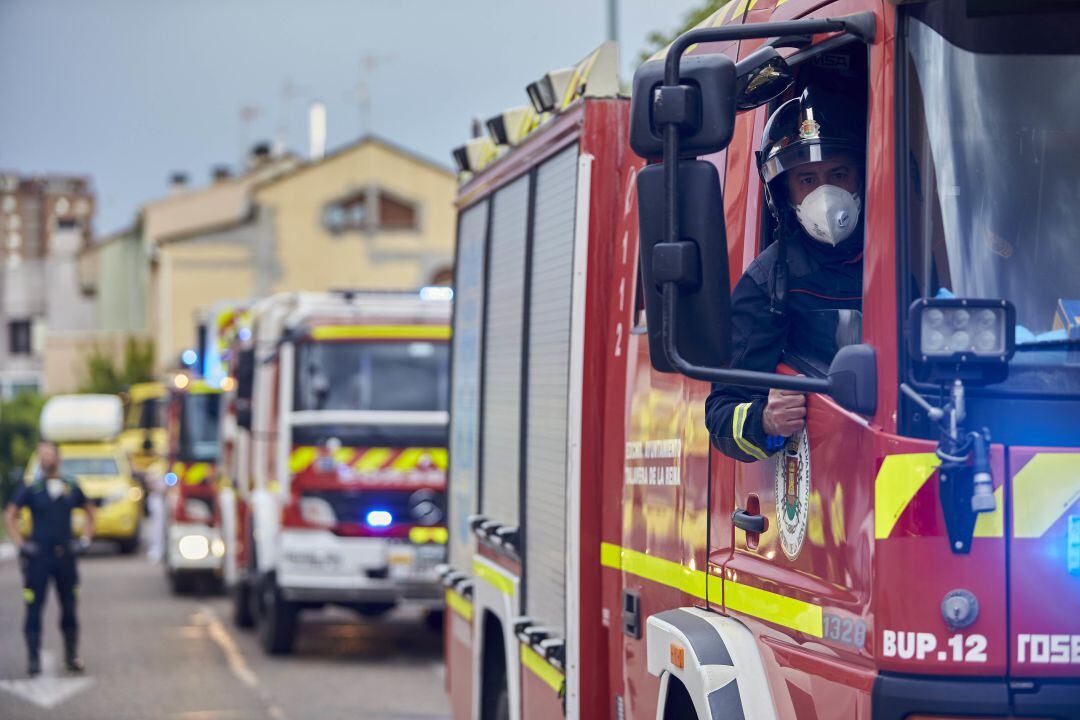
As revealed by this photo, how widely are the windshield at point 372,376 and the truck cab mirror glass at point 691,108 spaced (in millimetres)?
10824

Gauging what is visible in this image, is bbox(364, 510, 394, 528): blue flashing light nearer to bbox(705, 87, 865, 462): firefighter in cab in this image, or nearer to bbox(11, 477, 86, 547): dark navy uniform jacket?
bbox(11, 477, 86, 547): dark navy uniform jacket

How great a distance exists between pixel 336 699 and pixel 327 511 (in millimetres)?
2371

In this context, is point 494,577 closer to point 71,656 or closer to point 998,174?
point 998,174

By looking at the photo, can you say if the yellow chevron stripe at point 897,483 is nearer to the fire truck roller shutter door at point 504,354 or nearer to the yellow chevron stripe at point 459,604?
the fire truck roller shutter door at point 504,354

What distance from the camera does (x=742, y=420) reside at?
12.3 feet

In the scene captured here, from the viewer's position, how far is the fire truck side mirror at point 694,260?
347cm

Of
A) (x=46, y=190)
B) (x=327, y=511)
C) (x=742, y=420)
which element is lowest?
(x=327, y=511)

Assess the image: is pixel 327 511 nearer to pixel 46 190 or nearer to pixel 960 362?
pixel 960 362

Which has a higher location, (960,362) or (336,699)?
(960,362)

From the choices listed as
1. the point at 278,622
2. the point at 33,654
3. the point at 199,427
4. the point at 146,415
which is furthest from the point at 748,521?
the point at 146,415

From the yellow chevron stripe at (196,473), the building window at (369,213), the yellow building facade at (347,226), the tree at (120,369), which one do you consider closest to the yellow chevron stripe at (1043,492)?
the yellow chevron stripe at (196,473)

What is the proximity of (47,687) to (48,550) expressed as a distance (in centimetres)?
121

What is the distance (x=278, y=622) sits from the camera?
578 inches

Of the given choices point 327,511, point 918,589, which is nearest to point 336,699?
point 327,511
